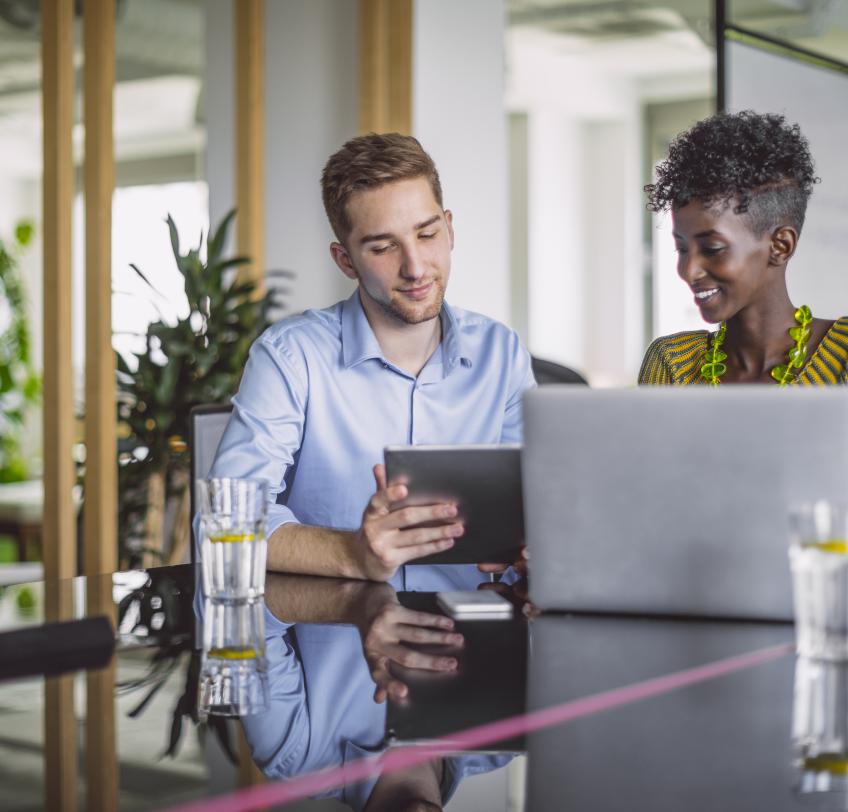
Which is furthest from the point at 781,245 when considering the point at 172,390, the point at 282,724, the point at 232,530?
the point at 172,390

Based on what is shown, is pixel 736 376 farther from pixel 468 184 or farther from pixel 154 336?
pixel 468 184

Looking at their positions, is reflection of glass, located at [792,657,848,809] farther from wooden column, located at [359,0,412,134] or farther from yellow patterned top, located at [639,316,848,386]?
wooden column, located at [359,0,412,134]

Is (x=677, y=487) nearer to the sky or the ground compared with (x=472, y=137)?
nearer to the ground

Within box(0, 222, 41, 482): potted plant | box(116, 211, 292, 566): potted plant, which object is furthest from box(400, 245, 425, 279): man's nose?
box(0, 222, 41, 482): potted plant

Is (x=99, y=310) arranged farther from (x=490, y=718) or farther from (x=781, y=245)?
(x=490, y=718)

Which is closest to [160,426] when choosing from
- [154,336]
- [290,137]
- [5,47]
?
[154,336]

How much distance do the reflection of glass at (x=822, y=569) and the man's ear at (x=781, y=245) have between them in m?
0.82

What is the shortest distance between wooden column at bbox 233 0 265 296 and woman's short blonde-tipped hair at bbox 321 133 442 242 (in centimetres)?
237

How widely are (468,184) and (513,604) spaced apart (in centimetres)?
328

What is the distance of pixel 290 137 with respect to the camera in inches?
179

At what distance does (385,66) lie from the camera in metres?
4.40

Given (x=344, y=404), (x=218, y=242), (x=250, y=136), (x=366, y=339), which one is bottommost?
(x=344, y=404)

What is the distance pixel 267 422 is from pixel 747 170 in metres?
0.86

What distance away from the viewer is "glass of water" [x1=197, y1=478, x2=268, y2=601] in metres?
1.35
